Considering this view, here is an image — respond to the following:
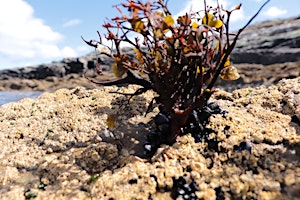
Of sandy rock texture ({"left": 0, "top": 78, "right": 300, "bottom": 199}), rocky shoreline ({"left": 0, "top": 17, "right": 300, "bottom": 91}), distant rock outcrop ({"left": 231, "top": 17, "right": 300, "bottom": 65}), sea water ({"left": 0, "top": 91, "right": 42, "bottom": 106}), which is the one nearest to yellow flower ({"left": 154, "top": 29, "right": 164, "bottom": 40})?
sandy rock texture ({"left": 0, "top": 78, "right": 300, "bottom": 199})

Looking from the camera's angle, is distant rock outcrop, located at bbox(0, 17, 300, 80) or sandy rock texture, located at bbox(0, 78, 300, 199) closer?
sandy rock texture, located at bbox(0, 78, 300, 199)

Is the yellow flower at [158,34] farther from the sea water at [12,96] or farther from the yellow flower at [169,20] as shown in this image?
the sea water at [12,96]

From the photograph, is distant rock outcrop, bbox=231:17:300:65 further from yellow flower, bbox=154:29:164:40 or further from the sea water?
yellow flower, bbox=154:29:164:40

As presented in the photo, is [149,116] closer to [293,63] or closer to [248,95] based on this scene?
[248,95]

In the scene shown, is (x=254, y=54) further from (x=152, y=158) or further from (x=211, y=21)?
(x=152, y=158)

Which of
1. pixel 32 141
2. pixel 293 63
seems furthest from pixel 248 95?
pixel 293 63

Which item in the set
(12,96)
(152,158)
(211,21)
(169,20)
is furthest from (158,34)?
(12,96)
